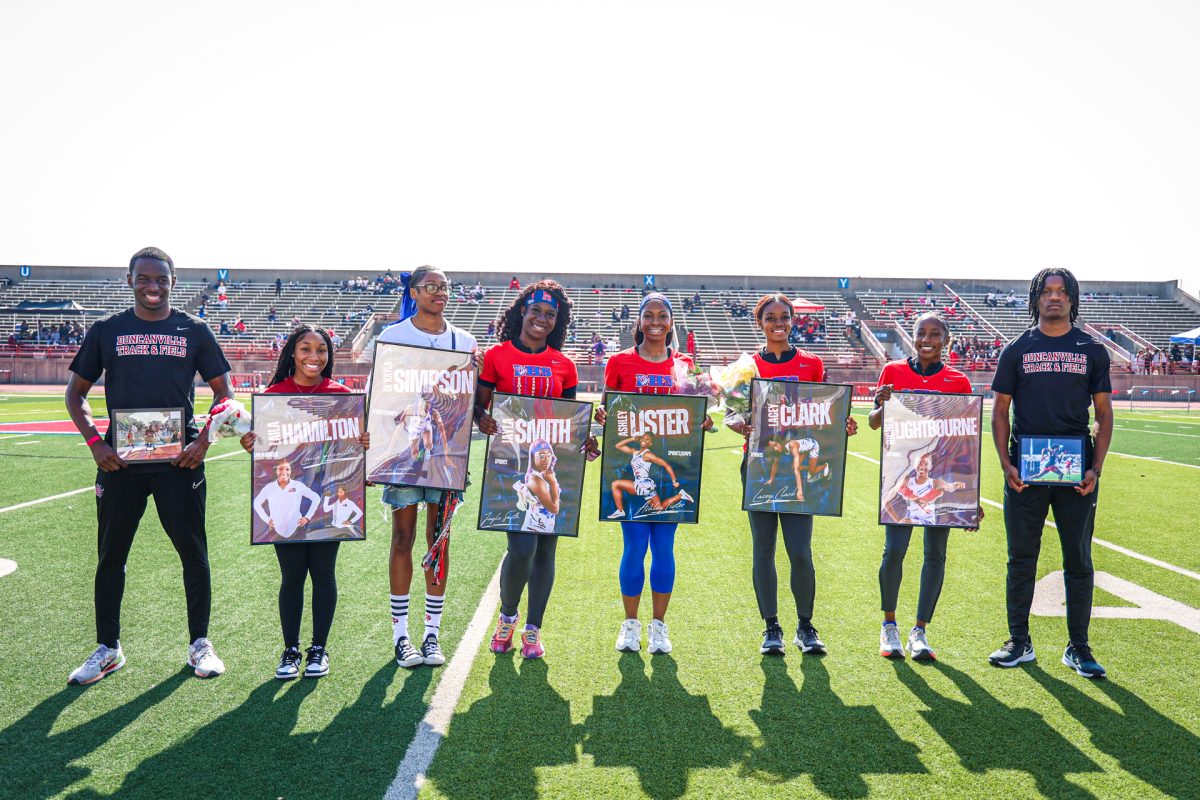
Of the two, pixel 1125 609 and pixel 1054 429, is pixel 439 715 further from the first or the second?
pixel 1125 609

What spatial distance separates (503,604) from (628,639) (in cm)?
70

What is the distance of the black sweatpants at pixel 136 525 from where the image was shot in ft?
13.6

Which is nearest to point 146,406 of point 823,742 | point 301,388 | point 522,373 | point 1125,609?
point 301,388

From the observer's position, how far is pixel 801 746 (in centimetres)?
341

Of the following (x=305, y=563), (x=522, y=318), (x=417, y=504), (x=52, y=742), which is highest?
(x=522, y=318)

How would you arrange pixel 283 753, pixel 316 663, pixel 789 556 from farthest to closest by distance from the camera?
1. pixel 789 556
2. pixel 316 663
3. pixel 283 753

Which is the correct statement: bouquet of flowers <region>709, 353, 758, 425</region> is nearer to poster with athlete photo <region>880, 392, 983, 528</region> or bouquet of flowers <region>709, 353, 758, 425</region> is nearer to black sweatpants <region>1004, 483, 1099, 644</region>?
poster with athlete photo <region>880, 392, 983, 528</region>

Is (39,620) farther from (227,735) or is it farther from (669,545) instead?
(669,545)

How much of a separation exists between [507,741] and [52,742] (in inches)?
70.3

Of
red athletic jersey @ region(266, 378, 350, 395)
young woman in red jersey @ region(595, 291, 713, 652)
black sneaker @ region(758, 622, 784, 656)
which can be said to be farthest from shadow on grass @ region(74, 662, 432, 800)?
black sneaker @ region(758, 622, 784, 656)

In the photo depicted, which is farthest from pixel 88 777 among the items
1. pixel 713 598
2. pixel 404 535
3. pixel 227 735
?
pixel 713 598

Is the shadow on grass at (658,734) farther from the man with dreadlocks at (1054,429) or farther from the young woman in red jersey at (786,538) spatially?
the man with dreadlocks at (1054,429)

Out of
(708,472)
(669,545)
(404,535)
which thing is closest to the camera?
(404,535)

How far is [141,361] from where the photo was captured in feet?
13.5
